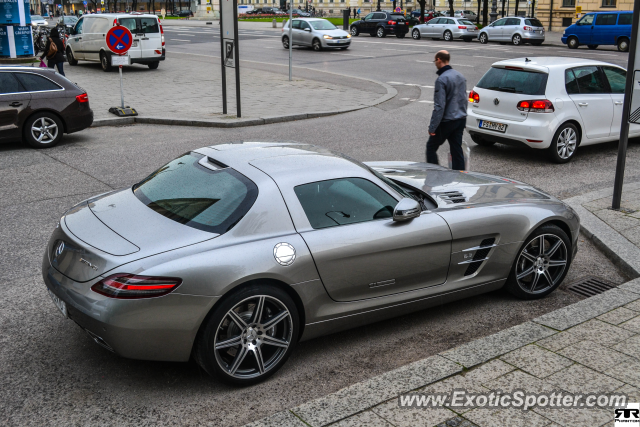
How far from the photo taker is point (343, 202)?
4.39 metres

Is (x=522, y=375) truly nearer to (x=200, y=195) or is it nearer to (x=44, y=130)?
(x=200, y=195)

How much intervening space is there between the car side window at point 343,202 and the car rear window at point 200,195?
39cm

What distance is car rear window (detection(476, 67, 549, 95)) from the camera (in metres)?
9.93

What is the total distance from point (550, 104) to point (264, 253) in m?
7.30

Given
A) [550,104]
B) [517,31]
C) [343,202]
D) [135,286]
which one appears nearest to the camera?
[135,286]

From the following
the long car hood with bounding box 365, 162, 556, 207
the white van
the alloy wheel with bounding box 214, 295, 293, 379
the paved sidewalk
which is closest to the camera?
the paved sidewalk

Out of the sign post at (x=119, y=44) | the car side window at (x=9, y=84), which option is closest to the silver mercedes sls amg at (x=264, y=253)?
the car side window at (x=9, y=84)

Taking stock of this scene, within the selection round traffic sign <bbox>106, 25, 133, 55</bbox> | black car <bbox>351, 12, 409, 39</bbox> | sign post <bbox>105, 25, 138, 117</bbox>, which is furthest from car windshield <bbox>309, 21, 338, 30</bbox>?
round traffic sign <bbox>106, 25, 133, 55</bbox>

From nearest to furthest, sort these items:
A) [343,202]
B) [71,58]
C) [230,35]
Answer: [343,202], [230,35], [71,58]

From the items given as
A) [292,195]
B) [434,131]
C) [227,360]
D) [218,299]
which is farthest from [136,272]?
[434,131]

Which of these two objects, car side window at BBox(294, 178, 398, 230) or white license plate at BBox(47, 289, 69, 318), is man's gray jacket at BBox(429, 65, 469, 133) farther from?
white license plate at BBox(47, 289, 69, 318)

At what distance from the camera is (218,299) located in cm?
372

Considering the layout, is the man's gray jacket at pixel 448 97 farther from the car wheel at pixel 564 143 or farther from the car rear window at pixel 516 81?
the car wheel at pixel 564 143

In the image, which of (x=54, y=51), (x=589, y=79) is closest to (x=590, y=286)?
(x=589, y=79)
